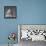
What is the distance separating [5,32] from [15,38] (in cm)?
34

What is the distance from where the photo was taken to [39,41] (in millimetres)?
3510

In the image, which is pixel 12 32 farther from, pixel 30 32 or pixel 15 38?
pixel 30 32

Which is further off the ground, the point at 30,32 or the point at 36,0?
the point at 36,0

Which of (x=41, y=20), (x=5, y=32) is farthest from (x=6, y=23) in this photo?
(x=41, y=20)

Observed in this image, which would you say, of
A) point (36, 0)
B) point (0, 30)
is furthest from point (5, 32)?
point (36, 0)

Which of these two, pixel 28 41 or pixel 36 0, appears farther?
pixel 36 0

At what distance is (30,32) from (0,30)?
865mm

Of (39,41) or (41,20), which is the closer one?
(39,41)

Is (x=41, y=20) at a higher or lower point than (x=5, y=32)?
higher

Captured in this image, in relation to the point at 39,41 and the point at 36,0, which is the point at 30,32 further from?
the point at 36,0

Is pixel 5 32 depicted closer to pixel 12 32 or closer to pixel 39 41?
pixel 12 32

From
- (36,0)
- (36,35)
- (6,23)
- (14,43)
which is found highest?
(36,0)

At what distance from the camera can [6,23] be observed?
3727 millimetres

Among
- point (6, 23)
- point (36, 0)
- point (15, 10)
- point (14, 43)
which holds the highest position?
point (36, 0)
